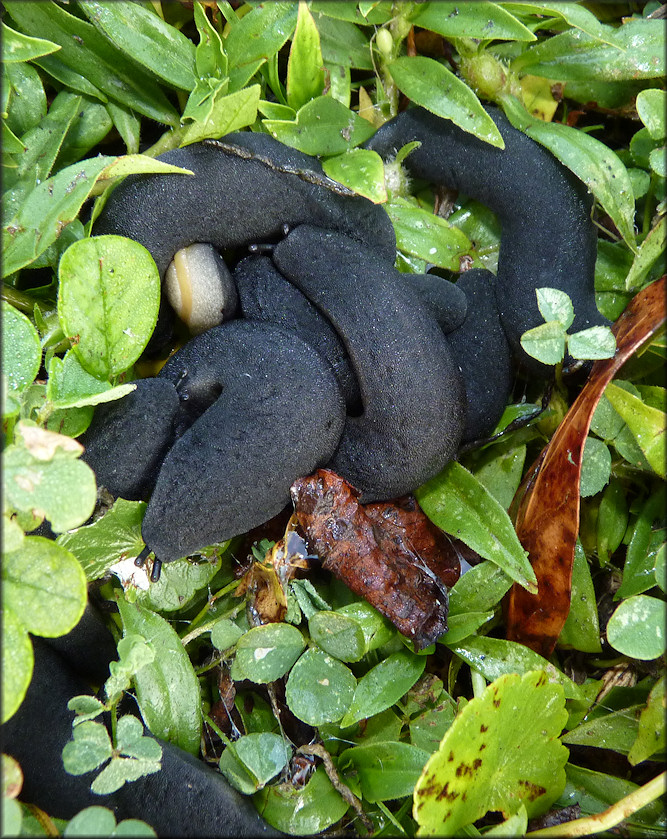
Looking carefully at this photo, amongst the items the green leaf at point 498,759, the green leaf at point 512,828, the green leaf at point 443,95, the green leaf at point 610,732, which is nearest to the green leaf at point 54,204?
the green leaf at point 443,95

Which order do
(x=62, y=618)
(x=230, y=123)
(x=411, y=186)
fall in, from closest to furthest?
(x=62, y=618)
(x=230, y=123)
(x=411, y=186)

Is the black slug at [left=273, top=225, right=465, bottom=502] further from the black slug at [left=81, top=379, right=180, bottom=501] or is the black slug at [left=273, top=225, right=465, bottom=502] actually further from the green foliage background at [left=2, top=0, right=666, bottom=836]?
the black slug at [left=81, top=379, right=180, bottom=501]

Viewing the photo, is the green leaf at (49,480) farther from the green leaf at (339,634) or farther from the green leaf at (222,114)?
the green leaf at (222,114)

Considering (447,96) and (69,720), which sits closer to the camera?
(69,720)

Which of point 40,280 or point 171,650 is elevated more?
point 40,280

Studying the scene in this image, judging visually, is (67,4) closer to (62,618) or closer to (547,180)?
(547,180)

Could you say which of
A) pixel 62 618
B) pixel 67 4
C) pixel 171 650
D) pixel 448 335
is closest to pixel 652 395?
pixel 448 335

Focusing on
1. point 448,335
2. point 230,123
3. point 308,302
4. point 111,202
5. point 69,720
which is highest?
point 230,123
